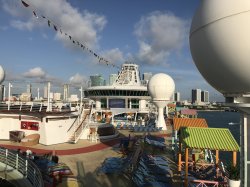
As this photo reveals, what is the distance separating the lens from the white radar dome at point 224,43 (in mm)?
7184

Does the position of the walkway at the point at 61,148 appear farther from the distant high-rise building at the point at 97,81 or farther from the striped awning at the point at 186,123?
the distant high-rise building at the point at 97,81

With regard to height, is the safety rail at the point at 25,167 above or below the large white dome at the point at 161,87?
below

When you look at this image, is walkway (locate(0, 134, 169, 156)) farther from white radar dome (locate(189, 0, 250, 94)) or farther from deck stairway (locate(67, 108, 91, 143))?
white radar dome (locate(189, 0, 250, 94))

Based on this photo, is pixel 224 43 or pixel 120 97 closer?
pixel 224 43

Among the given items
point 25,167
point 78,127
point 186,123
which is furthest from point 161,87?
point 25,167

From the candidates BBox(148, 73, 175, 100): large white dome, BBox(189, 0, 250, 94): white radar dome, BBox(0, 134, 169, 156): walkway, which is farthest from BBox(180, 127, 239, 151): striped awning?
BBox(148, 73, 175, 100): large white dome

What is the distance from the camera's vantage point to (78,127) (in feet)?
92.0

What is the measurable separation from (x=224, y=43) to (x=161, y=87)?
103 ft

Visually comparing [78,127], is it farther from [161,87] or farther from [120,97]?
[120,97]

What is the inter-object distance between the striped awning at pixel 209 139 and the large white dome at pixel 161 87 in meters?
22.2

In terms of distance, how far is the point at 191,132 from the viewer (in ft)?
53.0

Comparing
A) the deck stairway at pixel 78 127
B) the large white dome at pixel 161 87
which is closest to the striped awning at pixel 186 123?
the deck stairway at pixel 78 127

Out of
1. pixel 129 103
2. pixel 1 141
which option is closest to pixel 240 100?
pixel 1 141

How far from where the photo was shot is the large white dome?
127 feet
